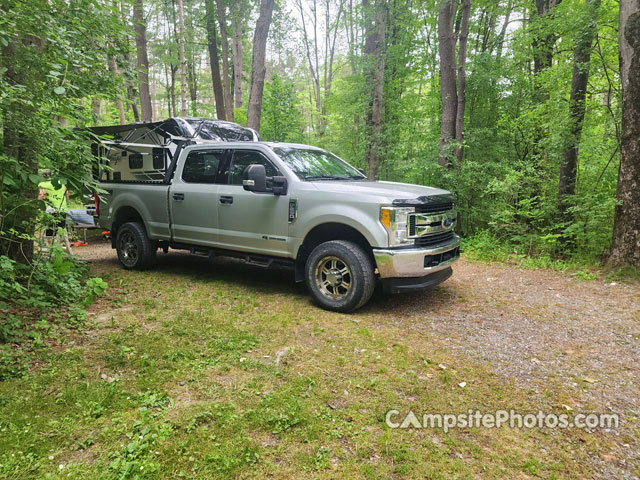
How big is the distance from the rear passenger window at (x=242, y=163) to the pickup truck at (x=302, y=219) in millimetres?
14

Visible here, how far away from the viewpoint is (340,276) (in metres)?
4.58

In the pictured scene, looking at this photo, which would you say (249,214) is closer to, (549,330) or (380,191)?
(380,191)

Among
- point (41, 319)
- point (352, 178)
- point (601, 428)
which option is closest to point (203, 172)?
point (352, 178)

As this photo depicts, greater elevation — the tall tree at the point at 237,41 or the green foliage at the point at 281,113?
the tall tree at the point at 237,41

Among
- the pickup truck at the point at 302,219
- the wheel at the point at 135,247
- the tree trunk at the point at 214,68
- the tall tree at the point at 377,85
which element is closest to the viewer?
the pickup truck at the point at 302,219

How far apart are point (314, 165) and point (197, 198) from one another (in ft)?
6.14

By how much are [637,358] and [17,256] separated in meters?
6.50

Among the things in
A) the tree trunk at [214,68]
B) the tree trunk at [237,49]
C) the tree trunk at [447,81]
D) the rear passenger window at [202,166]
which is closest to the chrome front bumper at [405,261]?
the rear passenger window at [202,166]

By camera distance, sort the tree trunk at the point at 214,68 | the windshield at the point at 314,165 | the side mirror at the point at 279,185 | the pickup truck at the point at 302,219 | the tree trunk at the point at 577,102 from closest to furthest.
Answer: the pickup truck at the point at 302,219 → the side mirror at the point at 279,185 → the windshield at the point at 314,165 → the tree trunk at the point at 577,102 → the tree trunk at the point at 214,68

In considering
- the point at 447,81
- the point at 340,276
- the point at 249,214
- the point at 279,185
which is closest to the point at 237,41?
the point at 447,81

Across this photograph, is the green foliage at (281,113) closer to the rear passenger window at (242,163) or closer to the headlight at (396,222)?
the rear passenger window at (242,163)

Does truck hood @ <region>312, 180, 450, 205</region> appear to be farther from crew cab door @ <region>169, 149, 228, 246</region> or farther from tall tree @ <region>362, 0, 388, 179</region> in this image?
tall tree @ <region>362, 0, 388, 179</region>

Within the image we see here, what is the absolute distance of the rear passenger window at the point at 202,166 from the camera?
5.62 meters

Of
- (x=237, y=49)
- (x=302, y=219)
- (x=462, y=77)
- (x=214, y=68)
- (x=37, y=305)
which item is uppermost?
(x=237, y=49)
